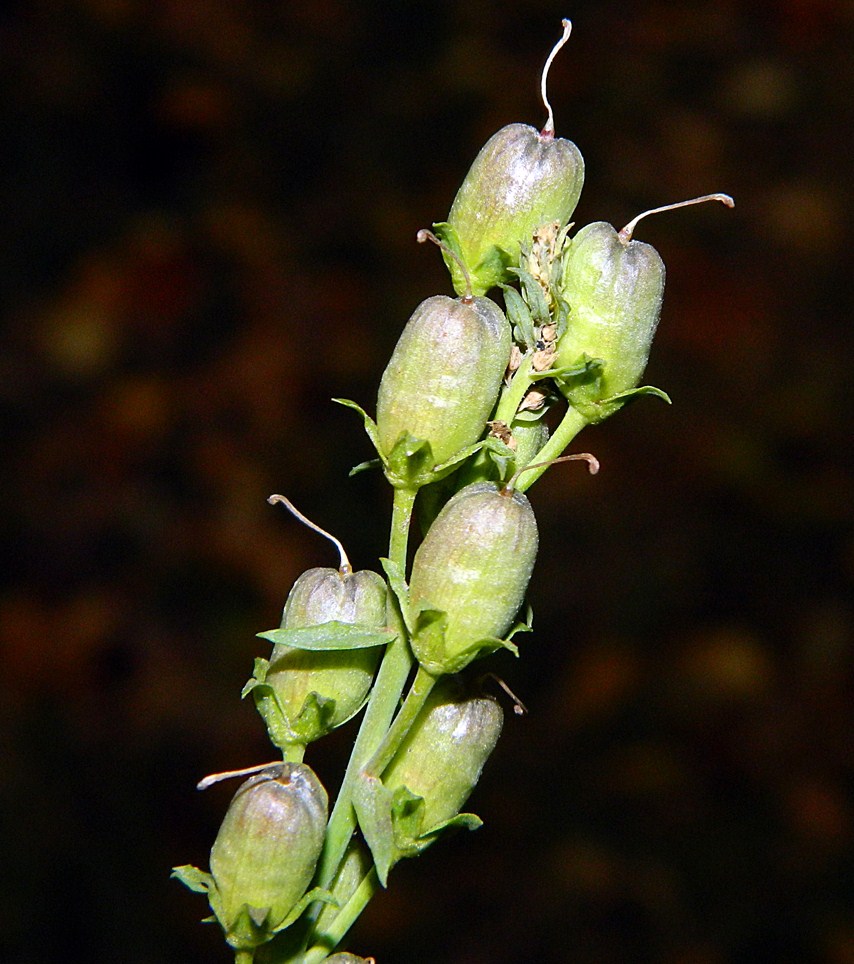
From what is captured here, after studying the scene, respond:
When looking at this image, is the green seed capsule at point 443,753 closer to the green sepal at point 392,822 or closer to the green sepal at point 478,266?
the green sepal at point 392,822

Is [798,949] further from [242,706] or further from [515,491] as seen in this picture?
[515,491]

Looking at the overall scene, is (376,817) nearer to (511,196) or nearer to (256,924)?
(256,924)

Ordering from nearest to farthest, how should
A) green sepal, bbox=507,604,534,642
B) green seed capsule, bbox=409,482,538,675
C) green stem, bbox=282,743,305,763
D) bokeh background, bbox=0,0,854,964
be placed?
green seed capsule, bbox=409,482,538,675
green sepal, bbox=507,604,534,642
green stem, bbox=282,743,305,763
bokeh background, bbox=0,0,854,964

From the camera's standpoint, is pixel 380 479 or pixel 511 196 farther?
pixel 380 479

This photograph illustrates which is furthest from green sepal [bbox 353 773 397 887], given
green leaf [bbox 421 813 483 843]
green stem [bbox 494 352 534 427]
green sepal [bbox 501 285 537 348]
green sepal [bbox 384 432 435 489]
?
green sepal [bbox 501 285 537 348]

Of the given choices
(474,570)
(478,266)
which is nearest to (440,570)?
(474,570)

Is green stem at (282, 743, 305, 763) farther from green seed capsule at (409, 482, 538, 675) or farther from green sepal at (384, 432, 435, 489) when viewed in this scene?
green sepal at (384, 432, 435, 489)

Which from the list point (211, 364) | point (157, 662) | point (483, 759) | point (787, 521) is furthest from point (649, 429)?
point (483, 759)
